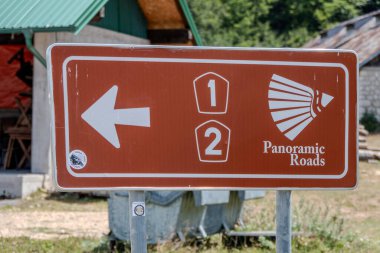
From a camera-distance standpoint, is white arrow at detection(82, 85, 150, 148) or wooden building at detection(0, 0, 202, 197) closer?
white arrow at detection(82, 85, 150, 148)

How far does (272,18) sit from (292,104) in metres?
50.9

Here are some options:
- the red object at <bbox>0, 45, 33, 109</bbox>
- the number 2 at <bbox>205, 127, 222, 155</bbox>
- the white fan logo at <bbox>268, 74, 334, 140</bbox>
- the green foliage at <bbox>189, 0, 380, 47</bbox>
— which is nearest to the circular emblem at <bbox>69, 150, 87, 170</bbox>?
the number 2 at <bbox>205, 127, 222, 155</bbox>

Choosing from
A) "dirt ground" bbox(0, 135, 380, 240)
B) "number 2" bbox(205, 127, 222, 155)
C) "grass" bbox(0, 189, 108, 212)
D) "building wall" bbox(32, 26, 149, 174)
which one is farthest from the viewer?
"building wall" bbox(32, 26, 149, 174)

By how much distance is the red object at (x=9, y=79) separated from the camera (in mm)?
14595

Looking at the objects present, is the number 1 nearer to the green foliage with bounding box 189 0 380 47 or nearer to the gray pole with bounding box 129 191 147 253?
the gray pole with bounding box 129 191 147 253

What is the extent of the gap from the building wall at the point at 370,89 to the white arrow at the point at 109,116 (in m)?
25.1

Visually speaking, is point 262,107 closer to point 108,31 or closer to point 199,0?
point 108,31

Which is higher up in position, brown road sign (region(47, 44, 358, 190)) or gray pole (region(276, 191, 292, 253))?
brown road sign (region(47, 44, 358, 190))

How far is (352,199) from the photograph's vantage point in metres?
12.8

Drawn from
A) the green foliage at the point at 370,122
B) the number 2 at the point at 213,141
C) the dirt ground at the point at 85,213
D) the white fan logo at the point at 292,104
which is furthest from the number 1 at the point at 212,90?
the green foliage at the point at 370,122

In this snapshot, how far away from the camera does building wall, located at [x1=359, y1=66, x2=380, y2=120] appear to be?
27.7 metres

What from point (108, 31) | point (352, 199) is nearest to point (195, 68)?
point (352, 199)

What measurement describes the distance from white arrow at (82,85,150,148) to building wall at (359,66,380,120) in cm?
2514

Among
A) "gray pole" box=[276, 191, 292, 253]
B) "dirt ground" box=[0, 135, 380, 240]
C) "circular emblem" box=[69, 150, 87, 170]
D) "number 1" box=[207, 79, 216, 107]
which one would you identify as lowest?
"dirt ground" box=[0, 135, 380, 240]
